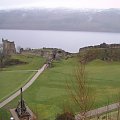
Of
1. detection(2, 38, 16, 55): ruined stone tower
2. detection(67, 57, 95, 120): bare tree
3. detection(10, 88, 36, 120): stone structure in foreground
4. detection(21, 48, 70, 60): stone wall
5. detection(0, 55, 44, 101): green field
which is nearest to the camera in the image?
detection(67, 57, 95, 120): bare tree

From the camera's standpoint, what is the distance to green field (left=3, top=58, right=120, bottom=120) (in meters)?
36.2

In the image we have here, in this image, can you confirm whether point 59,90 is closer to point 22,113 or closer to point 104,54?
point 22,113

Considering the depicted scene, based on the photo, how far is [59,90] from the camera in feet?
145

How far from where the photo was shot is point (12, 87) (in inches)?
1859

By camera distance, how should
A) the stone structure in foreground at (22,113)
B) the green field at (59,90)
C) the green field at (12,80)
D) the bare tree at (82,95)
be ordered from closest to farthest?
the bare tree at (82,95), the stone structure in foreground at (22,113), the green field at (59,90), the green field at (12,80)

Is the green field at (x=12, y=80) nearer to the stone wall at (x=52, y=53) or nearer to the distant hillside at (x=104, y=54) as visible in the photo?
the distant hillside at (x=104, y=54)

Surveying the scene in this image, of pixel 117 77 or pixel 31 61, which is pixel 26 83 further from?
pixel 31 61

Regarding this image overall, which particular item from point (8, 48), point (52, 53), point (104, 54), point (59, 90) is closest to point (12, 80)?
point (59, 90)

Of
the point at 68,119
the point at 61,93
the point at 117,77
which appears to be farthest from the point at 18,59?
the point at 68,119

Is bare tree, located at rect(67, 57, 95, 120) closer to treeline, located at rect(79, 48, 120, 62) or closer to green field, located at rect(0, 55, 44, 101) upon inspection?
green field, located at rect(0, 55, 44, 101)

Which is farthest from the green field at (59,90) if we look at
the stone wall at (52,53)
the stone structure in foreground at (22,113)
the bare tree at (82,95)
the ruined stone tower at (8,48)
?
the ruined stone tower at (8,48)

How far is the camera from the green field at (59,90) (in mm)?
36191

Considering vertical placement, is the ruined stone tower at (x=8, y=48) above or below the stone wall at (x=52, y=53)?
above

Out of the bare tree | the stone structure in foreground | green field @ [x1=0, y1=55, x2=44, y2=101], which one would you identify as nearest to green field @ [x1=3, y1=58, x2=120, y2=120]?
the stone structure in foreground
